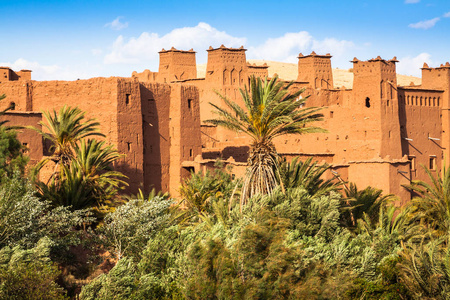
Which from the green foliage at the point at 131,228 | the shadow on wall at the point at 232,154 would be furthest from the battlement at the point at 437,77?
the green foliage at the point at 131,228

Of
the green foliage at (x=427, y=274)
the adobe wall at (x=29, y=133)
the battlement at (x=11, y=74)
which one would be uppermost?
the battlement at (x=11, y=74)

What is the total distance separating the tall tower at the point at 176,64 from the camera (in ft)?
162

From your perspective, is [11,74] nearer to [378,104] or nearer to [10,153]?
[10,153]

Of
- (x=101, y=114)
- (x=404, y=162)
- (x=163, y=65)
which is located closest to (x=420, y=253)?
(x=404, y=162)

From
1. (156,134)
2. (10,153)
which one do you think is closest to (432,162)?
(156,134)

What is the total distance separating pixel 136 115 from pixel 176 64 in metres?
18.4

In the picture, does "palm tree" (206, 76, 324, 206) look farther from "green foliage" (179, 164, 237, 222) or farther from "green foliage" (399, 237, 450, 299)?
"green foliage" (399, 237, 450, 299)

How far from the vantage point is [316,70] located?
51.5m

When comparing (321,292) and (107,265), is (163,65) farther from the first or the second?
(321,292)

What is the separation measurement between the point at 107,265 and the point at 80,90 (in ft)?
42.2

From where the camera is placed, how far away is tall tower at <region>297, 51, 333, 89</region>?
168 feet

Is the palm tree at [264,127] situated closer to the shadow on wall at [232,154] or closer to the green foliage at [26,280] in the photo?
the green foliage at [26,280]

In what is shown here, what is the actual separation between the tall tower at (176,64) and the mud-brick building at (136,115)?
51.3 ft

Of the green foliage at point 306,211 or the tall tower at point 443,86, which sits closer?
the green foliage at point 306,211
